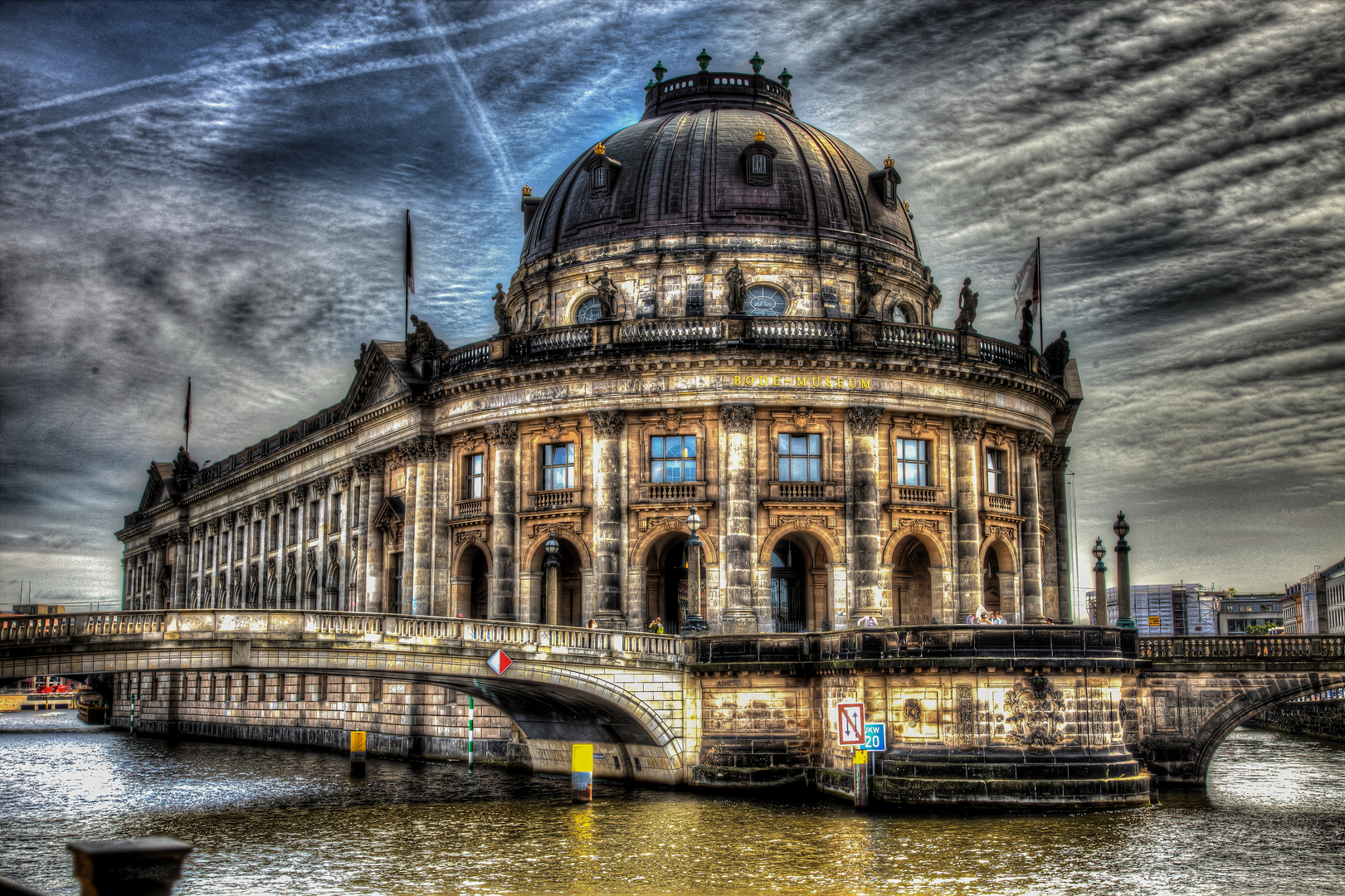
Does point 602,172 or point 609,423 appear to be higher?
point 602,172

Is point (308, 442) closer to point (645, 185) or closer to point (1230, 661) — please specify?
point (645, 185)

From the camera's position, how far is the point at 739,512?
163ft

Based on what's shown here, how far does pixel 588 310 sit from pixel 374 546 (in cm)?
1412

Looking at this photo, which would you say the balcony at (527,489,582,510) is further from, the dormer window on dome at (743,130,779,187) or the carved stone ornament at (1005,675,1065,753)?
the carved stone ornament at (1005,675,1065,753)

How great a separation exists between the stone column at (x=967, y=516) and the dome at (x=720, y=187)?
37.1 ft

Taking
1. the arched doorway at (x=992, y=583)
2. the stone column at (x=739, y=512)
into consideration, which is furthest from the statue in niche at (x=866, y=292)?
the arched doorway at (x=992, y=583)

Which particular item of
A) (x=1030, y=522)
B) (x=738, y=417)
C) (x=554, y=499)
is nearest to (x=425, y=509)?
(x=554, y=499)

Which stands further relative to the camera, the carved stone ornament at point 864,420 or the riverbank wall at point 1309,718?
the riverbank wall at point 1309,718

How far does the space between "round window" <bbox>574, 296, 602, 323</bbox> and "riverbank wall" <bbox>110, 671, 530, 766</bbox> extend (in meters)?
16.7

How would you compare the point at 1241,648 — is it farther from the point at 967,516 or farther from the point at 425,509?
the point at 425,509

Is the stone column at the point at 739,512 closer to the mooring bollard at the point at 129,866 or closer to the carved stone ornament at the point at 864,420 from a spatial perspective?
the carved stone ornament at the point at 864,420

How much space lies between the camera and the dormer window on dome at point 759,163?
5934cm

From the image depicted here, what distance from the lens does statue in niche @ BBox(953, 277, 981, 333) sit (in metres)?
53.3

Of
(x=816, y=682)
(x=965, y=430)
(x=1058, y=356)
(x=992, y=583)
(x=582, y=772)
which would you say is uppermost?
(x=1058, y=356)
